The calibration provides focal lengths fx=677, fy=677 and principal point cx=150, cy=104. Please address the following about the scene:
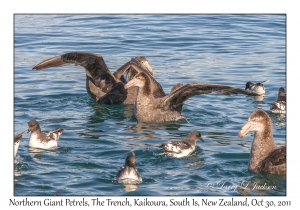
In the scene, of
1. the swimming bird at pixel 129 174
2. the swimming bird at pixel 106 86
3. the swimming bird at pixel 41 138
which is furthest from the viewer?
the swimming bird at pixel 106 86

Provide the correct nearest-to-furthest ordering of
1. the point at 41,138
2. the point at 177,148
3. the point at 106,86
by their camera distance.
Result: the point at 177,148 → the point at 41,138 → the point at 106,86

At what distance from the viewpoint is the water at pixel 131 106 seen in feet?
38.2

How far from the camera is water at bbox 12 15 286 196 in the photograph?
1166 centimetres

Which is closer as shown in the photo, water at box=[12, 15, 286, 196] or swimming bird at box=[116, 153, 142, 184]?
swimming bird at box=[116, 153, 142, 184]

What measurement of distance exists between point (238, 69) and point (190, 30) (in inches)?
210

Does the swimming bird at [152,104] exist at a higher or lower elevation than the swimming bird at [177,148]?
higher

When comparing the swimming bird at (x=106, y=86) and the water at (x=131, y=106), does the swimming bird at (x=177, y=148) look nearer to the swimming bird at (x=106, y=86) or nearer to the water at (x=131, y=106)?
the water at (x=131, y=106)

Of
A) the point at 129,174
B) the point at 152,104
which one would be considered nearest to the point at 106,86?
the point at 152,104

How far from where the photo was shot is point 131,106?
17.8 m

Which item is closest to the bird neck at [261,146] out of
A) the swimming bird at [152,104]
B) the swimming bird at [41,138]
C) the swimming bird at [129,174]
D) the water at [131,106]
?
the water at [131,106]

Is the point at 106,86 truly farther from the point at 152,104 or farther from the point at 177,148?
the point at 177,148

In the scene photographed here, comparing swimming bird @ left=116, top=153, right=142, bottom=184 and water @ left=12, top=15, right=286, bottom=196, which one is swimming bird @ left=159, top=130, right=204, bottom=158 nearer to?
water @ left=12, top=15, right=286, bottom=196

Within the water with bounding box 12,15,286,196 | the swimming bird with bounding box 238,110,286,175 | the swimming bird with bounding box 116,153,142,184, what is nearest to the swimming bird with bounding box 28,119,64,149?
the water with bounding box 12,15,286,196

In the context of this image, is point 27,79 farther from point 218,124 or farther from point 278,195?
point 278,195
